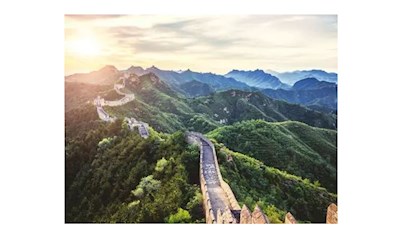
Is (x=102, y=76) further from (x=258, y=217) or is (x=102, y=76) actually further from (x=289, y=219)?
(x=289, y=219)

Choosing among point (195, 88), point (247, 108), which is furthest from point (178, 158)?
point (247, 108)

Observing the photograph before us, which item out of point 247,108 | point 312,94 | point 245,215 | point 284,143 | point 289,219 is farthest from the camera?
point 247,108

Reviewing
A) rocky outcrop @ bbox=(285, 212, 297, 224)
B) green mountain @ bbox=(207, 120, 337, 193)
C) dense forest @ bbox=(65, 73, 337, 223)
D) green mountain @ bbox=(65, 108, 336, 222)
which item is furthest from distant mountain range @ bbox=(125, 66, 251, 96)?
rocky outcrop @ bbox=(285, 212, 297, 224)

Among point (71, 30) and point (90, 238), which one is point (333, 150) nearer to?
point (90, 238)

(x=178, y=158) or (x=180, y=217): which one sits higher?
(x=178, y=158)
